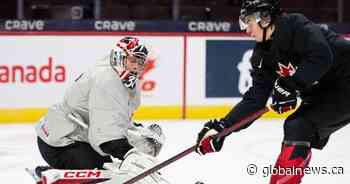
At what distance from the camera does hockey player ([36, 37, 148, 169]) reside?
3.02 meters

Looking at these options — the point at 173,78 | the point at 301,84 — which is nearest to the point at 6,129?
the point at 173,78

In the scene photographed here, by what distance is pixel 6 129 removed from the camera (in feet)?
19.7

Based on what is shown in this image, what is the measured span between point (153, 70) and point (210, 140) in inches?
144

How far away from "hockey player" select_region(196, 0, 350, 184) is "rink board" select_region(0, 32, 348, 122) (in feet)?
11.5

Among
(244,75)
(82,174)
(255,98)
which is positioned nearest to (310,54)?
(255,98)

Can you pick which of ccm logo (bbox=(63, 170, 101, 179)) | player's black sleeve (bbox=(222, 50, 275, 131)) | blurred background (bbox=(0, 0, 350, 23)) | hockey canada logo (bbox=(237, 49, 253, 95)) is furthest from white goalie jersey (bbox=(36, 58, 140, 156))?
blurred background (bbox=(0, 0, 350, 23))

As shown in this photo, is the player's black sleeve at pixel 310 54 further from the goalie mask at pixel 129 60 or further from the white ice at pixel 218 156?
the white ice at pixel 218 156

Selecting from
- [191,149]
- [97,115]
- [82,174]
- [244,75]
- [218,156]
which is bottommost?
[218,156]

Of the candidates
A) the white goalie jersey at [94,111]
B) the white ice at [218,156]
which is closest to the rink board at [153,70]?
the white ice at [218,156]

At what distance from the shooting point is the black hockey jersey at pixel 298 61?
113 inches

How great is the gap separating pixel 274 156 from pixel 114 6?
458 cm

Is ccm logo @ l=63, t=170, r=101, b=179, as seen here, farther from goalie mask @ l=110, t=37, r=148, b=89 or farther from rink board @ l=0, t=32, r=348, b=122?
rink board @ l=0, t=32, r=348, b=122

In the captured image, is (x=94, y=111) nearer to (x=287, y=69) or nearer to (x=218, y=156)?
(x=287, y=69)

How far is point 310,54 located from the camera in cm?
287
